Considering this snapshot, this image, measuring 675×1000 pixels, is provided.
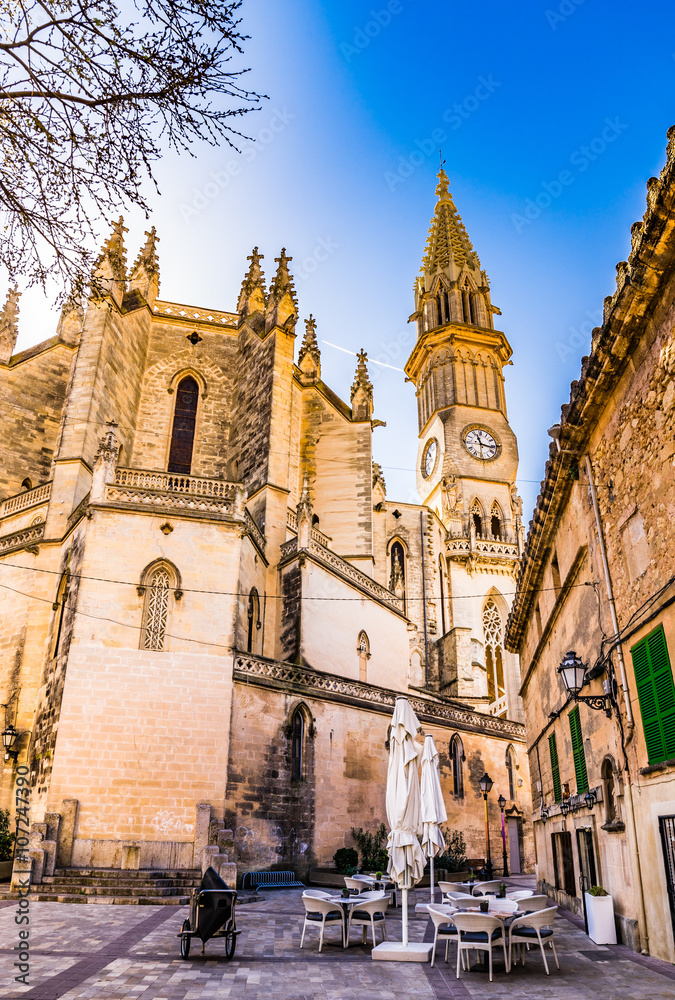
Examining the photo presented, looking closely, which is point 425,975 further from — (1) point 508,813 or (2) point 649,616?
(1) point 508,813

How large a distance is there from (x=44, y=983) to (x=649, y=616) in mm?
6713

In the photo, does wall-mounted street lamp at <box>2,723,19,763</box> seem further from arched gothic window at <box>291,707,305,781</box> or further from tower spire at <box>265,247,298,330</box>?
tower spire at <box>265,247,298,330</box>

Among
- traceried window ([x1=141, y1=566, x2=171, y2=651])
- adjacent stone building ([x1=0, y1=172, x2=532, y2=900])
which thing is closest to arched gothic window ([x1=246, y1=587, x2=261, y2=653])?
adjacent stone building ([x1=0, y1=172, x2=532, y2=900])

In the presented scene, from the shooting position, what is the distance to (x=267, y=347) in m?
25.1

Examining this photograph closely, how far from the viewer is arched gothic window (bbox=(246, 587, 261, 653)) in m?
19.4

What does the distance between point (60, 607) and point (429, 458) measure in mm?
27725

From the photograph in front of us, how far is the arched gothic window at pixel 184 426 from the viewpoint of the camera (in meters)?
26.0

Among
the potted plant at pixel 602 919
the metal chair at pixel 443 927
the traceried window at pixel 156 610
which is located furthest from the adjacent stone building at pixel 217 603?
the potted plant at pixel 602 919

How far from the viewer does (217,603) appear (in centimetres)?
1730

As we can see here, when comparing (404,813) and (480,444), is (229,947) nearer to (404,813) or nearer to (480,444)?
(404,813)

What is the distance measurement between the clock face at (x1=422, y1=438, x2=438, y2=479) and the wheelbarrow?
34.5 meters

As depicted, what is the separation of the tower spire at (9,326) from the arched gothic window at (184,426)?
232 inches

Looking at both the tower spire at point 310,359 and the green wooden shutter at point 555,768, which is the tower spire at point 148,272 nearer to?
the tower spire at point 310,359

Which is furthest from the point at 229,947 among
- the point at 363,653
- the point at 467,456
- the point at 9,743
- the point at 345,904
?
the point at 467,456
